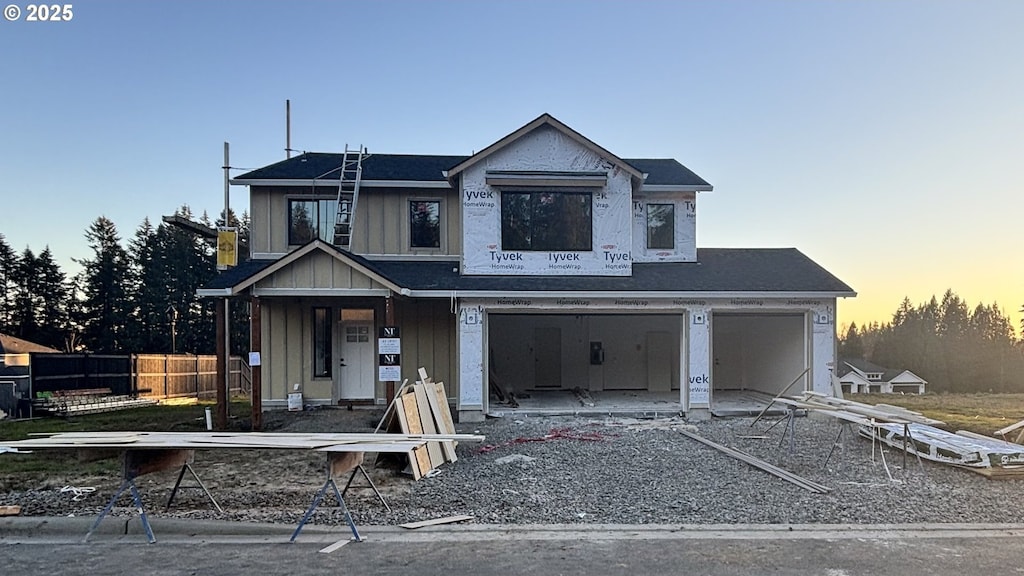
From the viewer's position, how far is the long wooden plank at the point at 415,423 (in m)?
8.03

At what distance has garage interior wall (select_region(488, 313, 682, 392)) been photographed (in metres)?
18.2

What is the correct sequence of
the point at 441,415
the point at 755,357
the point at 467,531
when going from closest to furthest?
the point at 467,531 → the point at 441,415 → the point at 755,357

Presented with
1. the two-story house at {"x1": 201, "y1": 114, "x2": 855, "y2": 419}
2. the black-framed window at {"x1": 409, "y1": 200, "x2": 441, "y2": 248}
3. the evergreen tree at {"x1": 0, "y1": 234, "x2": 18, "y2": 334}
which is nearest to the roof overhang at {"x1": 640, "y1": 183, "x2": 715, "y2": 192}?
the two-story house at {"x1": 201, "y1": 114, "x2": 855, "y2": 419}

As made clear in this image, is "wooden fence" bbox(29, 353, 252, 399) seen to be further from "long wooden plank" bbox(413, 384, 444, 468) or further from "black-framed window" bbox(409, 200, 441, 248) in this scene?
"long wooden plank" bbox(413, 384, 444, 468)

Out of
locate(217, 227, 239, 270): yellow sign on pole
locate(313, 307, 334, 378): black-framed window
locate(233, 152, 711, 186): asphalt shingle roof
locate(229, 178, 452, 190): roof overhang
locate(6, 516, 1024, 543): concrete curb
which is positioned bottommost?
locate(6, 516, 1024, 543): concrete curb

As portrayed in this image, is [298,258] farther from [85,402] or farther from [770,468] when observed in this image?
[85,402]

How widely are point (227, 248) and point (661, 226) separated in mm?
10911

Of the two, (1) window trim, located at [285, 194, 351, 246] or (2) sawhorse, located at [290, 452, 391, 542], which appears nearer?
(2) sawhorse, located at [290, 452, 391, 542]

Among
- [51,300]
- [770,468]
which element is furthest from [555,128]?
[51,300]

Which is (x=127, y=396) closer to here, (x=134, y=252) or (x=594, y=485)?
(x=594, y=485)

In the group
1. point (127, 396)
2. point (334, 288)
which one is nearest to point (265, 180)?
point (334, 288)

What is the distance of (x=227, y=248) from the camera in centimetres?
1477

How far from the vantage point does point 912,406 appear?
1521 cm

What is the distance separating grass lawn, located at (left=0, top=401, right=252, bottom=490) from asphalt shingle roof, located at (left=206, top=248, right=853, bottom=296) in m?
3.39
